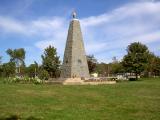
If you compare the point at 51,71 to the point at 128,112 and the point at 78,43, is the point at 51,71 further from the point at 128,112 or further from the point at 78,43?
the point at 128,112

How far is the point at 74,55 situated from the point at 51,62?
16194mm

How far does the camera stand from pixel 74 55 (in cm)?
4466

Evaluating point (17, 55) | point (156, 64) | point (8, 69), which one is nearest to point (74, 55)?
point (156, 64)

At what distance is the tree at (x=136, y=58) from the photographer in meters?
57.0

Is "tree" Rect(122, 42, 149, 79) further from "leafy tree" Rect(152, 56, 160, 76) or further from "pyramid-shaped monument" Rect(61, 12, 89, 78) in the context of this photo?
"leafy tree" Rect(152, 56, 160, 76)

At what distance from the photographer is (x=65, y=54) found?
4569 centimetres

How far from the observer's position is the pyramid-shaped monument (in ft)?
146

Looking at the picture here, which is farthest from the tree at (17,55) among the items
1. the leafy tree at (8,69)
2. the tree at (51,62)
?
the tree at (51,62)

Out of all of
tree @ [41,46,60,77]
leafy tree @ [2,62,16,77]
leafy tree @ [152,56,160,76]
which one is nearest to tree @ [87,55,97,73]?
tree @ [41,46,60,77]

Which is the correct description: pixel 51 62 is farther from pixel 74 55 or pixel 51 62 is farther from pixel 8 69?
pixel 8 69

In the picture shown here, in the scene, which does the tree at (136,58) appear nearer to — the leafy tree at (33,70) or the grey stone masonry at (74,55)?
the grey stone masonry at (74,55)

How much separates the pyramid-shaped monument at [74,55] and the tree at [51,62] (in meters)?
14.1

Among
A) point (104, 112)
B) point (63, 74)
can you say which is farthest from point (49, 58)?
point (104, 112)

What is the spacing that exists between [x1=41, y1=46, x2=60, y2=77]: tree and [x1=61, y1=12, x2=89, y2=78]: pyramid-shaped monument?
46.3 feet
